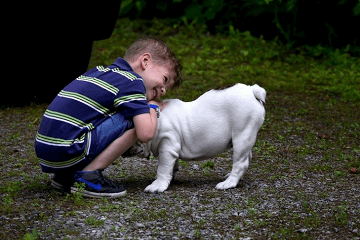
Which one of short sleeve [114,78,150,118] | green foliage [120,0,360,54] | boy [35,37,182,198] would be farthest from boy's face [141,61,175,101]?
green foliage [120,0,360,54]

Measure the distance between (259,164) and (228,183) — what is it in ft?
3.14

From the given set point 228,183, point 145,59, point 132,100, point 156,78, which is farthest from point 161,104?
point 228,183

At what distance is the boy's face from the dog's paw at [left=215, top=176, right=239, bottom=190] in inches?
31.9

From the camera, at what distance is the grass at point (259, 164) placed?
136 inches

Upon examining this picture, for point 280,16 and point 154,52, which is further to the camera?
point 280,16

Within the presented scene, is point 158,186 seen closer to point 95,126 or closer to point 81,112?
point 95,126

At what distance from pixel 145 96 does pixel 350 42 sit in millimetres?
6793

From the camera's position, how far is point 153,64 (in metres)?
4.02

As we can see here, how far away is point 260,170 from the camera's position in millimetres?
4840

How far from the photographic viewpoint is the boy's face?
4.00 meters

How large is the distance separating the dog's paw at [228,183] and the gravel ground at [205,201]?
6 centimetres

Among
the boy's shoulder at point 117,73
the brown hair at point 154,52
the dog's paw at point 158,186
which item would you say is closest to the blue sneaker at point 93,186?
the dog's paw at point 158,186

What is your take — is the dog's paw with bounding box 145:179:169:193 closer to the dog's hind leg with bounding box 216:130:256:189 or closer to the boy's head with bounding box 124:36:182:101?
the dog's hind leg with bounding box 216:130:256:189

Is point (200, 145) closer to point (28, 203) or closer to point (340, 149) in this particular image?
point (28, 203)
